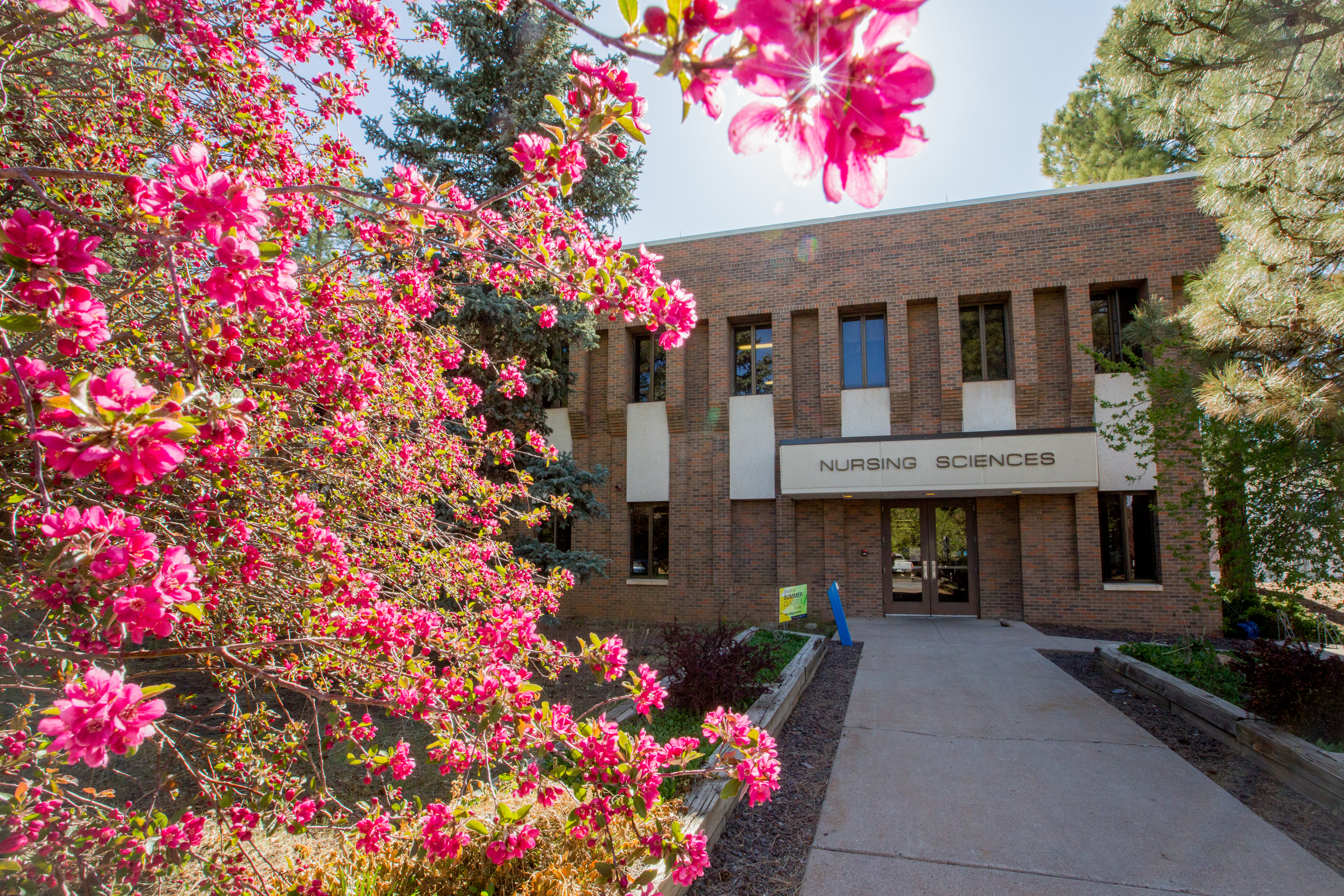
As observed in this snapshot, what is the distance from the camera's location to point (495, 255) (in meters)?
2.55

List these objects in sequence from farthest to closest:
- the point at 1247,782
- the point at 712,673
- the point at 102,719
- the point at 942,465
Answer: the point at 942,465, the point at 712,673, the point at 1247,782, the point at 102,719

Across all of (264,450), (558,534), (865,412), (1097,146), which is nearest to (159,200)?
(264,450)

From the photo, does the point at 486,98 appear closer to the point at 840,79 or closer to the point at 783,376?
the point at 783,376

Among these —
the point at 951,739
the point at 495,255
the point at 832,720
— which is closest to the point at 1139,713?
the point at 951,739

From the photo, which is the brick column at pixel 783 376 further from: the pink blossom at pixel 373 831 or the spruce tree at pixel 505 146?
the pink blossom at pixel 373 831

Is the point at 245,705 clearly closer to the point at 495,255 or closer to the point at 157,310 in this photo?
the point at 157,310

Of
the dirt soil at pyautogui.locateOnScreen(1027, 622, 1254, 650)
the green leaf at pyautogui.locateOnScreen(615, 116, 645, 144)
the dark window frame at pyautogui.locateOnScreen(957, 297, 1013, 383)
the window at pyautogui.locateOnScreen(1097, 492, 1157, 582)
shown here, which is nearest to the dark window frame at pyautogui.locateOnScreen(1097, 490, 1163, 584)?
the window at pyautogui.locateOnScreen(1097, 492, 1157, 582)

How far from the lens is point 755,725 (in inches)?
199

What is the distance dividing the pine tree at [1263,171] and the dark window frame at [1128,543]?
8.28 m

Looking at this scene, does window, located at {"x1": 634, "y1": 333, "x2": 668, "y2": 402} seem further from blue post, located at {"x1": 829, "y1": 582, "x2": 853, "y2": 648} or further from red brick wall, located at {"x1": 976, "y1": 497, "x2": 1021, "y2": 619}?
red brick wall, located at {"x1": 976, "y1": 497, "x2": 1021, "y2": 619}

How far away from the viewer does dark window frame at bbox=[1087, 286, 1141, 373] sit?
12.5 meters

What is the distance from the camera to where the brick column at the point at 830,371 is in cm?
1334

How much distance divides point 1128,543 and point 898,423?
4.71 meters

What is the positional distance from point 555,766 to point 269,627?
4.82ft
